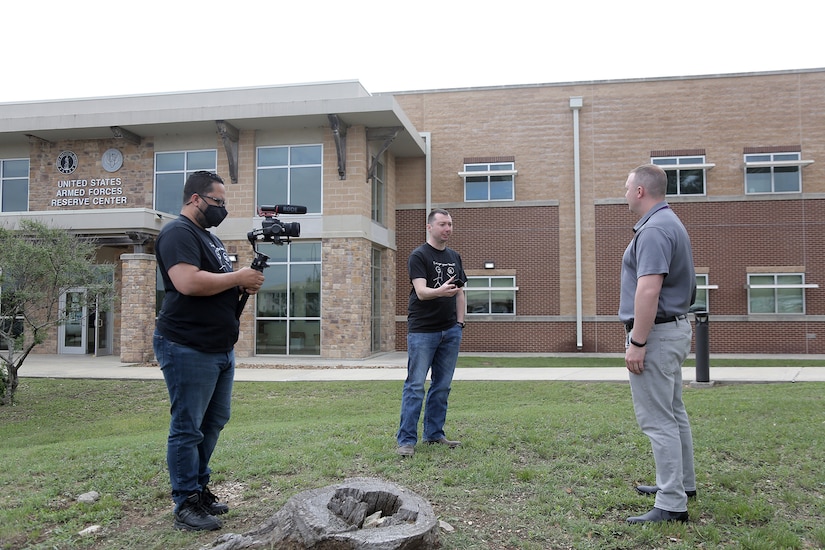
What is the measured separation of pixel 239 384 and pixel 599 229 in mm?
12302

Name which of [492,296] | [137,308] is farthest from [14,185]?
[492,296]

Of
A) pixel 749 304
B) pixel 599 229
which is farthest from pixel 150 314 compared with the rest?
pixel 749 304

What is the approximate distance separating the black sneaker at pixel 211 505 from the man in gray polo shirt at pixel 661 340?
2319 mm

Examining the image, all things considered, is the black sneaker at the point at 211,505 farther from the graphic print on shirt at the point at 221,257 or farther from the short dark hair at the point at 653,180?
the short dark hair at the point at 653,180

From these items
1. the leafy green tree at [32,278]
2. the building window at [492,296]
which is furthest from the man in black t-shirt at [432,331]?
the building window at [492,296]

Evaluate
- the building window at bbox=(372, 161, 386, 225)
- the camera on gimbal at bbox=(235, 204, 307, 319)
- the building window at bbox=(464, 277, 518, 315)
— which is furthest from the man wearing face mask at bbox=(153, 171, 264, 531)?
the building window at bbox=(464, 277, 518, 315)

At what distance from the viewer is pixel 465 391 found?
9977 mm

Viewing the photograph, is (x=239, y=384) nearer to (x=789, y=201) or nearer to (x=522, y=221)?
(x=522, y=221)

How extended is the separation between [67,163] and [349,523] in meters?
19.1

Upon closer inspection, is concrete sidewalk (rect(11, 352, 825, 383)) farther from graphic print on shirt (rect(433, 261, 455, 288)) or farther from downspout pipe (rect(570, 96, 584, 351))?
graphic print on shirt (rect(433, 261, 455, 288))

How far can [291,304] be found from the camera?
17328mm

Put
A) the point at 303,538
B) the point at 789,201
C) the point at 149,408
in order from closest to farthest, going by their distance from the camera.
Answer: the point at 303,538
the point at 149,408
the point at 789,201

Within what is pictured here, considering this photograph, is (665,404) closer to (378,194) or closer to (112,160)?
(378,194)

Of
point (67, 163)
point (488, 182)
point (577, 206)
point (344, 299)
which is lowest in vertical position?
point (344, 299)
